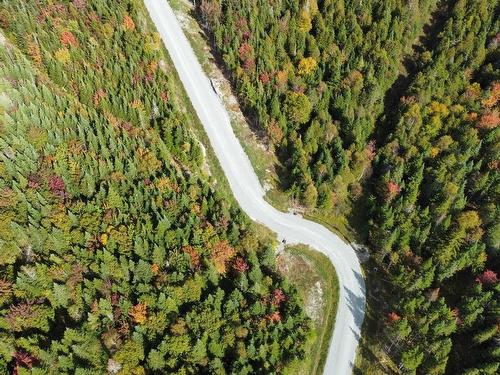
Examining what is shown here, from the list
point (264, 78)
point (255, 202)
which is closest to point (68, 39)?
point (264, 78)

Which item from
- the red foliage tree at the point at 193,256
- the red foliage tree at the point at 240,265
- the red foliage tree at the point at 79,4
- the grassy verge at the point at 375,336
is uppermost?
the red foliage tree at the point at 79,4

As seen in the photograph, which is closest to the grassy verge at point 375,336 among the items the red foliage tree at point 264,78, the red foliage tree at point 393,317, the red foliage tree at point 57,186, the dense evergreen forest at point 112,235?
the red foliage tree at point 393,317

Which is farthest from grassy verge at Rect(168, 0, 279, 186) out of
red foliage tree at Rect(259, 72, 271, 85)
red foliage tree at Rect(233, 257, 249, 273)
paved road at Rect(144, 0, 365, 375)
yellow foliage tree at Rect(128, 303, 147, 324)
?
yellow foliage tree at Rect(128, 303, 147, 324)

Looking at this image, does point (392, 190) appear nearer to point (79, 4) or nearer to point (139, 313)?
point (139, 313)

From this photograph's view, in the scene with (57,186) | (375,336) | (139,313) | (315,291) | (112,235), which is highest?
(57,186)

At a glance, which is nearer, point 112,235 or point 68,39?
point 112,235

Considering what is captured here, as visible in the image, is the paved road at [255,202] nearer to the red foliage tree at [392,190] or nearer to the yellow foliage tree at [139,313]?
the red foliage tree at [392,190]
